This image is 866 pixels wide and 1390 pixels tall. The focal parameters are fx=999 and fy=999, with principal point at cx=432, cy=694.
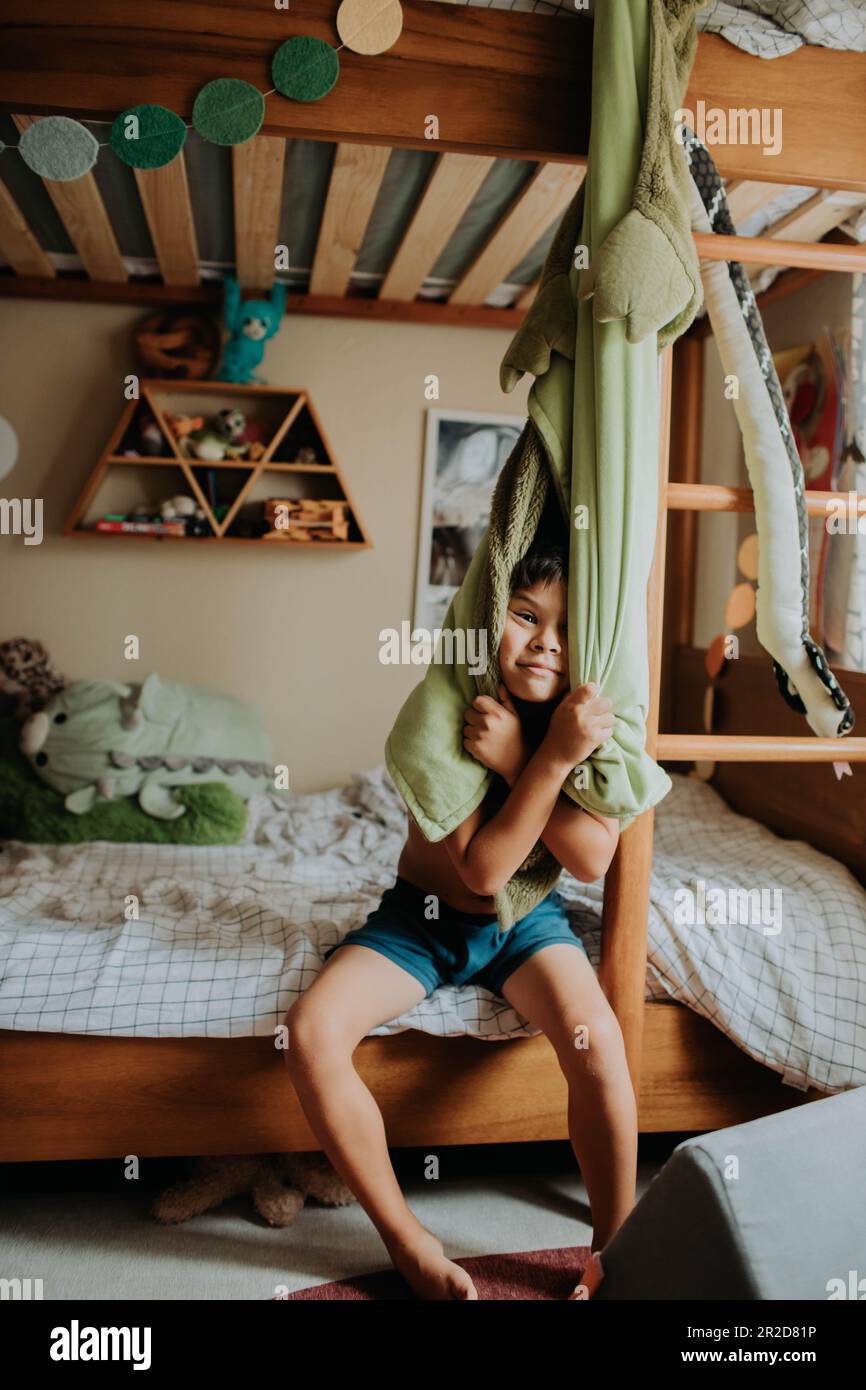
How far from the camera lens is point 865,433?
2342 millimetres

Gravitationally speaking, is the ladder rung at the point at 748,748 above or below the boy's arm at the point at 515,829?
above

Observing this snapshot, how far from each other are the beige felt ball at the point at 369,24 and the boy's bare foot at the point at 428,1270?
5.58 feet

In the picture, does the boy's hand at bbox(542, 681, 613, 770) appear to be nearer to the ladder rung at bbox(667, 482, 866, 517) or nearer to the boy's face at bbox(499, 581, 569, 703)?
the boy's face at bbox(499, 581, 569, 703)

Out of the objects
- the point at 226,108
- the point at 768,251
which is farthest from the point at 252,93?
the point at 768,251

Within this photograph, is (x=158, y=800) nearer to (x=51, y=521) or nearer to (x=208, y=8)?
(x=51, y=521)

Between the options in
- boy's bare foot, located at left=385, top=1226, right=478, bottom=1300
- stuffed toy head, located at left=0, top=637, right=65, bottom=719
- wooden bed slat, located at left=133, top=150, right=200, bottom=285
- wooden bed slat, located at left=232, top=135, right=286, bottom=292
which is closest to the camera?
boy's bare foot, located at left=385, top=1226, right=478, bottom=1300

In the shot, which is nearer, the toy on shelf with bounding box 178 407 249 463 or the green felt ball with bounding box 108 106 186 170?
the green felt ball with bounding box 108 106 186 170

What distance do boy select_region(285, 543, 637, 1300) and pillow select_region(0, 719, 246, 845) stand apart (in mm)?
1066

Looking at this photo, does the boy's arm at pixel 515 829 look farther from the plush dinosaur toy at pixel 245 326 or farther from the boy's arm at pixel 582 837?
the plush dinosaur toy at pixel 245 326

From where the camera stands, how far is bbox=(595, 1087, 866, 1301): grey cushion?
3.17ft

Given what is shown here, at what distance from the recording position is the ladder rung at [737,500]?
1.61 metres

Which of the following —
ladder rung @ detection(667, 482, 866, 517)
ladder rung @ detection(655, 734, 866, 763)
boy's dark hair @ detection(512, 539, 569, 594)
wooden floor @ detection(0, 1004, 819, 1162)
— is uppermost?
ladder rung @ detection(667, 482, 866, 517)

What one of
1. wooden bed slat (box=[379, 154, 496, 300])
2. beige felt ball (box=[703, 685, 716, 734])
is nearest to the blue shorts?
beige felt ball (box=[703, 685, 716, 734])

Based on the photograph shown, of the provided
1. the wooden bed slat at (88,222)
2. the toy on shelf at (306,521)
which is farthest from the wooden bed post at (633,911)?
the toy on shelf at (306,521)
